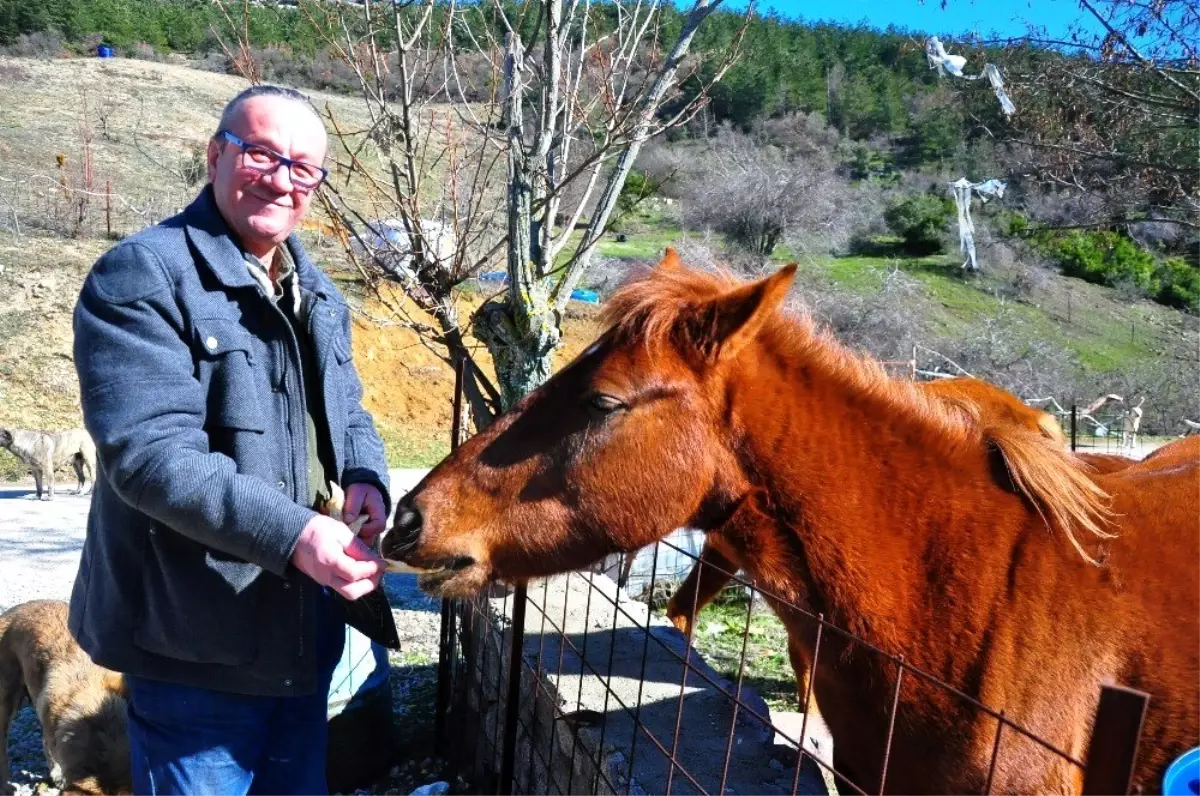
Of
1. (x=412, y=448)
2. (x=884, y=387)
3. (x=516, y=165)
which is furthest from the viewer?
(x=412, y=448)

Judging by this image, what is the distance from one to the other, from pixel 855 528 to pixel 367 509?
4.36ft

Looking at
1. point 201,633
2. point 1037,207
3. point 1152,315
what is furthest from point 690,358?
point 1037,207

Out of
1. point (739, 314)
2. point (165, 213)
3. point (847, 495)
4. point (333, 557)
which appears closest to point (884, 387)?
point (847, 495)

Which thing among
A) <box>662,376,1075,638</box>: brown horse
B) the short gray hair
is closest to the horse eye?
the short gray hair

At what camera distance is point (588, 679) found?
11.4ft

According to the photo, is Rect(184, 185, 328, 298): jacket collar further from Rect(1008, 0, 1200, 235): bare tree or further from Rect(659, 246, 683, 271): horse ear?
Rect(1008, 0, 1200, 235): bare tree

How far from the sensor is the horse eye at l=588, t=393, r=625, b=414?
218 centimetres

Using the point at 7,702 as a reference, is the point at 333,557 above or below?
above

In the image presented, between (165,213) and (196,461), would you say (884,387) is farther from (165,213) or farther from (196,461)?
(165,213)

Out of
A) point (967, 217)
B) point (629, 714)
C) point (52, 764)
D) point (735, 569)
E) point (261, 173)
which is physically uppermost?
point (967, 217)

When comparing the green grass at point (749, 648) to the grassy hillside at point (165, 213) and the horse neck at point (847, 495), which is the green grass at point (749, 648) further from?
the grassy hillside at point (165, 213)

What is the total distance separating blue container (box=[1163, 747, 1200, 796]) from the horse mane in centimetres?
95

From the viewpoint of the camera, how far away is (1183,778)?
1.27m

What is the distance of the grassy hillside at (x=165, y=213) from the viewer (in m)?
14.4
